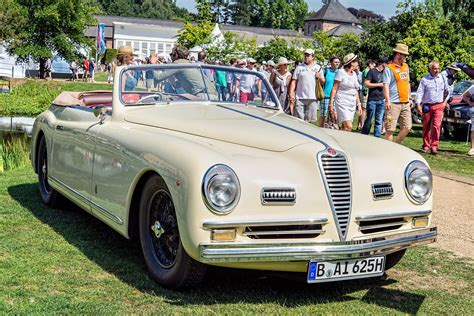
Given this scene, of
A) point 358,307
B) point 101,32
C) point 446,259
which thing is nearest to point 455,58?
point 446,259

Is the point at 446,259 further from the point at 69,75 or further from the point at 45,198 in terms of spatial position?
the point at 69,75

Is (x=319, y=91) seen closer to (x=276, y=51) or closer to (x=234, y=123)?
(x=234, y=123)

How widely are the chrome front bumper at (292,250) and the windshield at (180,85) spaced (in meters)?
2.19

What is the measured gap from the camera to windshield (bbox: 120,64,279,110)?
19.9 ft

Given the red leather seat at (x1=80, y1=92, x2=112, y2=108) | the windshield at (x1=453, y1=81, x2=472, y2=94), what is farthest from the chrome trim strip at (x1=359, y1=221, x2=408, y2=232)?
the windshield at (x1=453, y1=81, x2=472, y2=94)

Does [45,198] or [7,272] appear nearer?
[7,272]

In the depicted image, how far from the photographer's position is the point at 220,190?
13.9ft

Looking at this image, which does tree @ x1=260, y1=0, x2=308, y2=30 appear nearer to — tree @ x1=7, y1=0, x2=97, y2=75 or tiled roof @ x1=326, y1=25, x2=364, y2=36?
tiled roof @ x1=326, y1=25, x2=364, y2=36

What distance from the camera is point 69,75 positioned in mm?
56500

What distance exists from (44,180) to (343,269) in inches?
171

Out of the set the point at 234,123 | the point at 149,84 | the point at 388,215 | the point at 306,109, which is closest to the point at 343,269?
the point at 388,215

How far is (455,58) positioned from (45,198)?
20.0 meters

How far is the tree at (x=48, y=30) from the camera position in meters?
46.9

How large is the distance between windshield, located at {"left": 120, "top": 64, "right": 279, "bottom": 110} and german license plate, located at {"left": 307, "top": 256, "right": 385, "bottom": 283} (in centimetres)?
225
